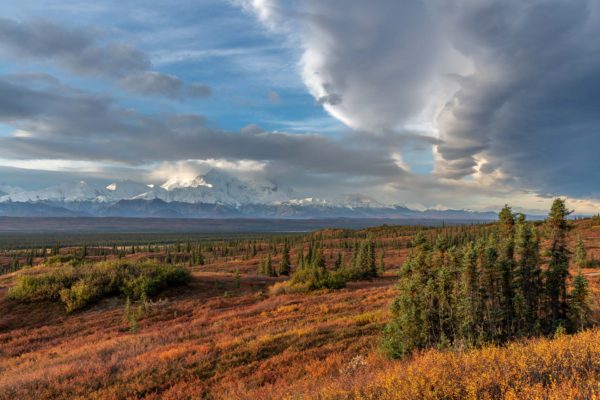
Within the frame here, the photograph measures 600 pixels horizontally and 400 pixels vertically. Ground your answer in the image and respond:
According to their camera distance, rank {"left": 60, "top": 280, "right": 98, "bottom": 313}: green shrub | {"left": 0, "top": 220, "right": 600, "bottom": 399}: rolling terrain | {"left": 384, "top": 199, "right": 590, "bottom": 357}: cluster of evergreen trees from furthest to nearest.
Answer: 1. {"left": 60, "top": 280, "right": 98, "bottom": 313}: green shrub
2. {"left": 384, "top": 199, "right": 590, "bottom": 357}: cluster of evergreen trees
3. {"left": 0, "top": 220, "right": 600, "bottom": 399}: rolling terrain

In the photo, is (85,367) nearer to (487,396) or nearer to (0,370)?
(0,370)

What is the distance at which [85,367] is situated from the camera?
12992 mm

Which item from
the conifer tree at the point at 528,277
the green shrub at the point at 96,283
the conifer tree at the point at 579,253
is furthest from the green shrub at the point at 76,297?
the conifer tree at the point at 579,253

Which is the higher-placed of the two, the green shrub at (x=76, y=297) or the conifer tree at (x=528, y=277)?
the conifer tree at (x=528, y=277)

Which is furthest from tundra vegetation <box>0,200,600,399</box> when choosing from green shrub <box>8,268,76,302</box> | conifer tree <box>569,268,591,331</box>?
green shrub <box>8,268,76,302</box>

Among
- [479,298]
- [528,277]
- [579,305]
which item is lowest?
[579,305]

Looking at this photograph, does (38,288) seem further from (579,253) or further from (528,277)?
(579,253)

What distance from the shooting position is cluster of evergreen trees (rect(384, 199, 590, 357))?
37.4ft

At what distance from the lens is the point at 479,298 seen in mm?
12008

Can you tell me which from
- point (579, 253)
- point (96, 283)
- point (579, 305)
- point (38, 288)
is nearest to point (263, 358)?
point (579, 305)

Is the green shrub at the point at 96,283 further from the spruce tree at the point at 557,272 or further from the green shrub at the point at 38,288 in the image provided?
the spruce tree at the point at 557,272

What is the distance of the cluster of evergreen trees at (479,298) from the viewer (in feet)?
37.4

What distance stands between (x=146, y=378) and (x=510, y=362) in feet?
36.6

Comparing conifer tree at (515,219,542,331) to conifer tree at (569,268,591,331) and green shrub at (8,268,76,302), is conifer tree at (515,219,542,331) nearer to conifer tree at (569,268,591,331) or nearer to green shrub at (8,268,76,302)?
conifer tree at (569,268,591,331)
